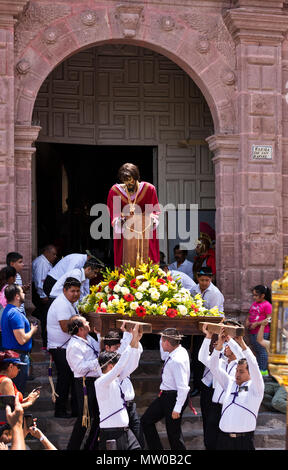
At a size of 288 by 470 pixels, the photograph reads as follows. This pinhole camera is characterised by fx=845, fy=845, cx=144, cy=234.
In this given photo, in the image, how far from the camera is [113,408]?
26.5 feet

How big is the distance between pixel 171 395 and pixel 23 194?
14.7 feet

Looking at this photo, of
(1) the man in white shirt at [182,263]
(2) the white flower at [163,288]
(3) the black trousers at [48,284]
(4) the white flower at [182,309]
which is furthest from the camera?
(1) the man in white shirt at [182,263]

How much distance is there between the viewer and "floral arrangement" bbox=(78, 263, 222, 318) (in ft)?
31.1

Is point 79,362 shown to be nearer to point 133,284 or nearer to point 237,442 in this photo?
point 133,284

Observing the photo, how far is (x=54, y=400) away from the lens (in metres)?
9.98

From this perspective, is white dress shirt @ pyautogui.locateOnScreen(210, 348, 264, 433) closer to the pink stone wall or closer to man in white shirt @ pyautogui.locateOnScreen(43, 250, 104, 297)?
man in white shirt @ pyautogui.locateOnScreen(43, 250, 104, 297)

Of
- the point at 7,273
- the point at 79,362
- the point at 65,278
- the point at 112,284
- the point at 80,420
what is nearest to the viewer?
the point at 80,420

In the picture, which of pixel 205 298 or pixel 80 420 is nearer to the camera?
pixel 80 420

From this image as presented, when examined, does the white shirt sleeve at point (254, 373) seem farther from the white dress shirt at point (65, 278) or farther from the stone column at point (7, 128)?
the stone column at point (7, 128)

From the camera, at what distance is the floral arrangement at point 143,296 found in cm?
948

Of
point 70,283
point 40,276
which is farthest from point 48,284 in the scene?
point 70,283

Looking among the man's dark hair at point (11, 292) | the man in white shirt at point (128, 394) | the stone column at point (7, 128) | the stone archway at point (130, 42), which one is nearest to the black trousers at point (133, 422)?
the man in white shirt at point (128, 394)

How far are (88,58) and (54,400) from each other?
7.59 metres

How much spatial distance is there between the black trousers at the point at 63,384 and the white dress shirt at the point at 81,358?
0.77 m
